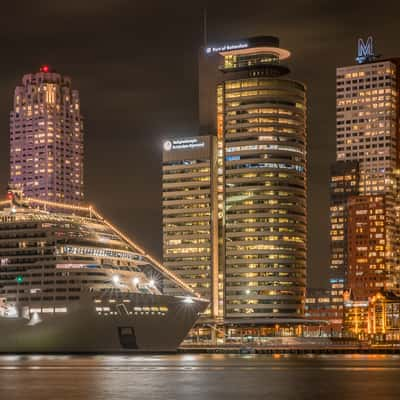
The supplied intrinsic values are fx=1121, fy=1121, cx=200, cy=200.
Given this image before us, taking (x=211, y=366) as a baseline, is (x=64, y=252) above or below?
above

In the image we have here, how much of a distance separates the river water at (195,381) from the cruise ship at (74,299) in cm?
2747

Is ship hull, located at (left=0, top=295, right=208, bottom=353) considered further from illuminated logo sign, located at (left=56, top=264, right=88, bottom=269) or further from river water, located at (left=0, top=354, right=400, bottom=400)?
river water, located at (left=0, top=354, right=400, bottom=400)

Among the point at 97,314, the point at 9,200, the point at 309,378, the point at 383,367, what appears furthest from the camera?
the point at 9,200

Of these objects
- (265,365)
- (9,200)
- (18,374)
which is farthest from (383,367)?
(9,200)

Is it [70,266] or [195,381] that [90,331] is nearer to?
[70,266]

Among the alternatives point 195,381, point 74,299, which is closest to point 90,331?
point 74,299

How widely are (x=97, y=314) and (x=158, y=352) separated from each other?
10.4 metres

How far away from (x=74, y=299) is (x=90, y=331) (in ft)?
15.5


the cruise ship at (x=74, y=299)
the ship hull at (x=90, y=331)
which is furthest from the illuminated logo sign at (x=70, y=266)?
the ship hull at (x=90, y=331)

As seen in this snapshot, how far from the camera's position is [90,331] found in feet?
486

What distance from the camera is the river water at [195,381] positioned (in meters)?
76.4

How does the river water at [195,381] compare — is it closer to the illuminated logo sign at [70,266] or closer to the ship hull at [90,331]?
the ship hull at [90,331]

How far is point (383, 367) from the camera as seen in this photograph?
114 meters

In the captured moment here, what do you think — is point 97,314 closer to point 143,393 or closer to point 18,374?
point 18,374
